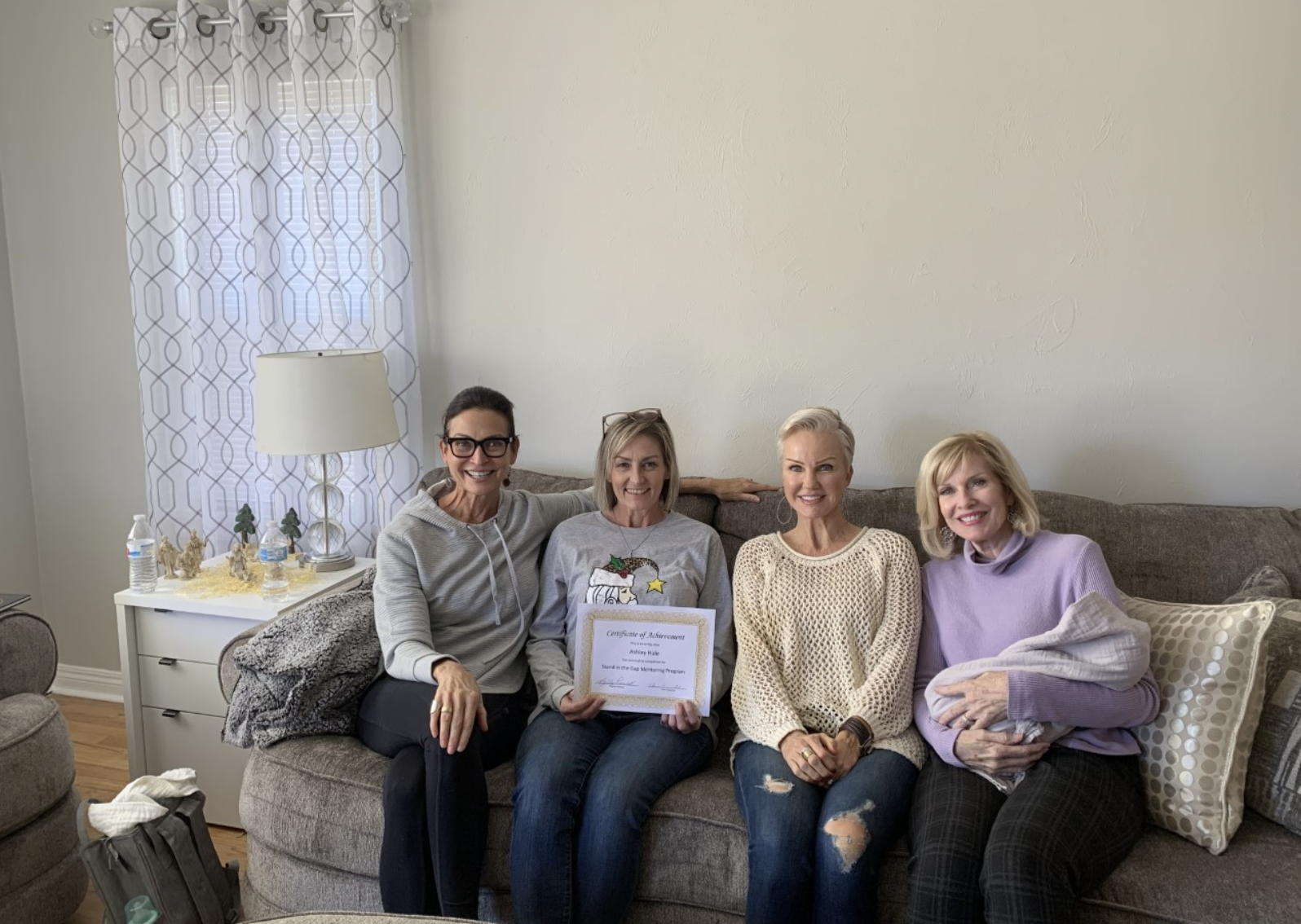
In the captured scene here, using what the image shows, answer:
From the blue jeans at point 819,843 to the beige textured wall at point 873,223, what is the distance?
40.4 inches

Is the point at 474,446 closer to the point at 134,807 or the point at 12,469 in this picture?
the point at 134,807

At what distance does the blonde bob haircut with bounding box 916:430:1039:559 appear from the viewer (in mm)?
2039

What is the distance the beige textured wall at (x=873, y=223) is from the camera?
2432mm

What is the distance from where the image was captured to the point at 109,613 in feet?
11.5

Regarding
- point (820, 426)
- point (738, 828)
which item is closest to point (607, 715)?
point (738, 828)

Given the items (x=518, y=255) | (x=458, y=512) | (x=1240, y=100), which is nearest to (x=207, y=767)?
(x=458, y=512)

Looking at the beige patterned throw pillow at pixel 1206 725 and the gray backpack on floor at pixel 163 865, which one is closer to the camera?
the beige patterned throw pillow at pixel 1206 725

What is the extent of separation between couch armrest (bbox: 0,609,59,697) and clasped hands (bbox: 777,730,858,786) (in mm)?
1644

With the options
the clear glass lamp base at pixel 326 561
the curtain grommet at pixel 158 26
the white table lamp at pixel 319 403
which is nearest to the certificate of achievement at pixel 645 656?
the white table lamp at pixel 319 403

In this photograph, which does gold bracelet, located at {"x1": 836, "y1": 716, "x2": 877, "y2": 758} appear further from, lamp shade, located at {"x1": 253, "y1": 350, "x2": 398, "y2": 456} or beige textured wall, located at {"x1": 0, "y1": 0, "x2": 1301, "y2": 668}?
lamp shade, located at {"x1": 253, "y1": 350, "x2": 398, "y2": 456}

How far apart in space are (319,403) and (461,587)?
69 centimetres

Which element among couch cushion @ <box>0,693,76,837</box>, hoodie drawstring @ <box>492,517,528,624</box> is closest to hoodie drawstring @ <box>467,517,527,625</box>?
hoodie drawstring @ <box>492,517,528,624</box>

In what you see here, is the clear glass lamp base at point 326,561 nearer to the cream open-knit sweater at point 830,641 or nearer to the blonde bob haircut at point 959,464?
the cream open-knit sweater at point 830,641

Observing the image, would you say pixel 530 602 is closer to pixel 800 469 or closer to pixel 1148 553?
pixel 800 469
